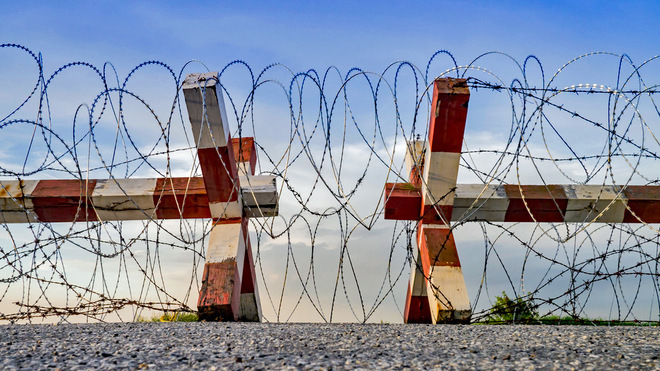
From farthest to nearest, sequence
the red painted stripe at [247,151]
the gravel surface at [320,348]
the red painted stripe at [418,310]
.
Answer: the red painted stripe at [247,151] → the red painted stripe at [418,310] → the gravel surface at [320,348]

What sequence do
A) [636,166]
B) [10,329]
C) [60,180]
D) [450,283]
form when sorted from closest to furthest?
[10,329], [636,166], [450,283], [60,180]

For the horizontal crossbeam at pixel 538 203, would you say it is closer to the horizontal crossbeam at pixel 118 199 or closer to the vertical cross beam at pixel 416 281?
the vertical cross beam at pixel 416 281

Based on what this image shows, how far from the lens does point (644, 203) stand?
286 inches

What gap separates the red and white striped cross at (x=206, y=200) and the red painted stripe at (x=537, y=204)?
3126mm

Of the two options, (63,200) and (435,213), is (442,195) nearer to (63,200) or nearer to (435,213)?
(435,213)

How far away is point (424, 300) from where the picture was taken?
7508 mm

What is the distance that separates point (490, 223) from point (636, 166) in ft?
5.79

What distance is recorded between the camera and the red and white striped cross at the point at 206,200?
6.43m

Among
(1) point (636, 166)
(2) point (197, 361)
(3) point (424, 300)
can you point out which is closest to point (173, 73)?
(2) point (197, 361)

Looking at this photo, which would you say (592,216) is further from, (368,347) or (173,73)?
(173,73)

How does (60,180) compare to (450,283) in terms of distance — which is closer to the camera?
(450,283)

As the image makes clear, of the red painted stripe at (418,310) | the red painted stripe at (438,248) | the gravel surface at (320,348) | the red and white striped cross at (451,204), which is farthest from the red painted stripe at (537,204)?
the gravel surface at (320,348)

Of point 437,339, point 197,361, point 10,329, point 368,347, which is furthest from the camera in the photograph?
point 10,329

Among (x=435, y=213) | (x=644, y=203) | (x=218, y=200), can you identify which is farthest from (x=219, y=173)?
(x=644, y=203)
